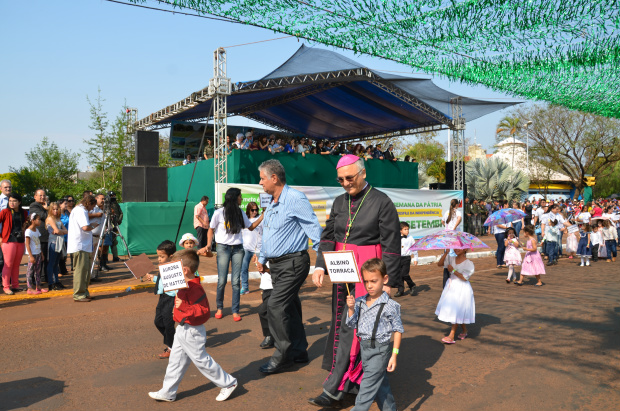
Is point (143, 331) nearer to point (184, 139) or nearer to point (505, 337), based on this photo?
point (505, 337)

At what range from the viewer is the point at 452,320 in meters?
5.97

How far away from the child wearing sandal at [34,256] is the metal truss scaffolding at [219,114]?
641 cm

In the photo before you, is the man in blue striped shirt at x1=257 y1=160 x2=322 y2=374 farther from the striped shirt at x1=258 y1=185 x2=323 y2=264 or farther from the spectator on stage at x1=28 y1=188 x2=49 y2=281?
the spectator on stage at x1=28 y1=188 x2=49 y2=281

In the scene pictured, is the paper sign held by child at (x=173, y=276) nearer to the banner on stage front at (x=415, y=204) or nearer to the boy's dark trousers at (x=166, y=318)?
the boy's dark trousers at (x=166, y=318)

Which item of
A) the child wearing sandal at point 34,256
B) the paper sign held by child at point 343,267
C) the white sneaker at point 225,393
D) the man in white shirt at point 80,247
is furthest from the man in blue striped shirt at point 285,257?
the child wearing sandal at point 34,256

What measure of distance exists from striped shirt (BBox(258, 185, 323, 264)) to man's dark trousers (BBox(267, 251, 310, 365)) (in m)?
0.10

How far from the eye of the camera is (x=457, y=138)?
22250mm

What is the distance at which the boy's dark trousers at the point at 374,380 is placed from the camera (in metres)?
3.69

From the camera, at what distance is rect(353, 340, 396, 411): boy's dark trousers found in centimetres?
369

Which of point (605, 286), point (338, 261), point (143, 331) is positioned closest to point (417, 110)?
point (605, 286)

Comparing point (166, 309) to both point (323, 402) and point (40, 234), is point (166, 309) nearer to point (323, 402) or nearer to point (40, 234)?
point (323, 402)

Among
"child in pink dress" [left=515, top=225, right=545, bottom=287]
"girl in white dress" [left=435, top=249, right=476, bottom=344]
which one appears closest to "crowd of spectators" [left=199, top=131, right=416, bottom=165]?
"child in pink dress" [left=515, top=225, right=545, bottom=287]

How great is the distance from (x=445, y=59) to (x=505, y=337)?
11.6 ft

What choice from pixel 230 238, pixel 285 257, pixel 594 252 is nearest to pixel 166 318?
pixel 285 257
